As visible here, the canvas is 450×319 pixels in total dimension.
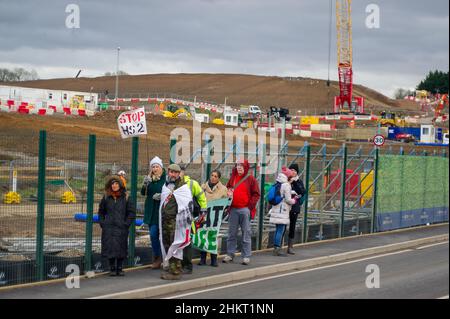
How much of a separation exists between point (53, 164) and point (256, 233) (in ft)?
21.2

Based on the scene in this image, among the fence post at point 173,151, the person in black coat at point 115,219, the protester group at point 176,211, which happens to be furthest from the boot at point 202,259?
the person in black coat at point 115,219

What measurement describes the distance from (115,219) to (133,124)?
2206mm

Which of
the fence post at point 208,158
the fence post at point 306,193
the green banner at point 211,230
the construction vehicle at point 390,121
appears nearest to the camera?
the green banner at point 211,230

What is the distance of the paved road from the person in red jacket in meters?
1.05

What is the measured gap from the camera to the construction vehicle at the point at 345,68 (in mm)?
63406

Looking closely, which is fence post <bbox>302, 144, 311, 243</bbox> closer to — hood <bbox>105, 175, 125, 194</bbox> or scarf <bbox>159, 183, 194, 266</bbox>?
scarf <bbox>159, 183, 194, 266</bbox>

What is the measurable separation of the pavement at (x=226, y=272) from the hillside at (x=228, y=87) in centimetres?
3060

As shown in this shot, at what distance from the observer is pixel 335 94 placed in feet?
231

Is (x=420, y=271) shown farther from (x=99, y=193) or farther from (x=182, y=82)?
(x=182, y=82)

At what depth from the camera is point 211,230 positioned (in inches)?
672

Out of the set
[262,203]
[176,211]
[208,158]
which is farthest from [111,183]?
[262,203]

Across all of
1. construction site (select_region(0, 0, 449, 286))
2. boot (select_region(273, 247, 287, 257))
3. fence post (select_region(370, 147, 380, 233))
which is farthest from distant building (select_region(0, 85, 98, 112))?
boot (select_region(273, 247, 287, 257))

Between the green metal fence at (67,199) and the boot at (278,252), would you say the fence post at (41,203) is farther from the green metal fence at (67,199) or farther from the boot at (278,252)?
the boot at (278,252)

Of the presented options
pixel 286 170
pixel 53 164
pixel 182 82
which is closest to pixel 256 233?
pixel 286 170
